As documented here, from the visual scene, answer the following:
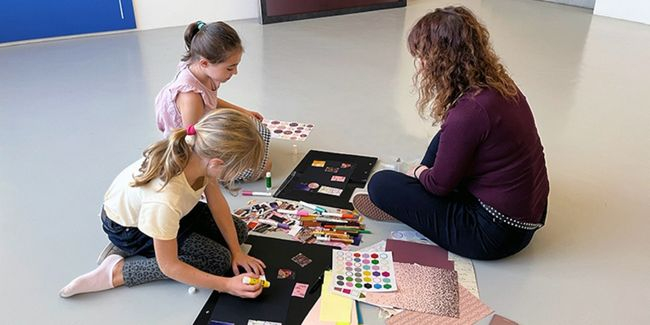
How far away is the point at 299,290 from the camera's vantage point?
1767 millimetres

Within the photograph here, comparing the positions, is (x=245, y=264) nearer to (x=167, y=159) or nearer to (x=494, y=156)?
(x=167, y=159)

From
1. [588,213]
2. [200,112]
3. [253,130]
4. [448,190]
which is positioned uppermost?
[253,130]

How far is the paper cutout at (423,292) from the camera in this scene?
1.71 meters

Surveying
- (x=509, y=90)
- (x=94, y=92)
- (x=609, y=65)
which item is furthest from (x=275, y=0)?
(x=509, y=90)

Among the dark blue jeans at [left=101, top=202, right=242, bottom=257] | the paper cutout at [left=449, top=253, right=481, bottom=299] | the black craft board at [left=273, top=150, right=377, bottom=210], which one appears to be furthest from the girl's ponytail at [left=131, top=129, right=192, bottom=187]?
the paper cutout at [left=449, top=253, right=481, bottom=299]

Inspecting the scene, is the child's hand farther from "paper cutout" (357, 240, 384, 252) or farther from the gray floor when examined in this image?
"paper cutout" (357, 240, 384, 252)

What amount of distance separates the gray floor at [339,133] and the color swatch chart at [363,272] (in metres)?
0.11

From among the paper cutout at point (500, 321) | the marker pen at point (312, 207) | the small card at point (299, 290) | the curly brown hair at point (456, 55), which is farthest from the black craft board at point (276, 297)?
the curly brown hair at point (456, 55)

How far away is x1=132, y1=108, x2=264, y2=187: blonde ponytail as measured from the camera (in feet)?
4.84

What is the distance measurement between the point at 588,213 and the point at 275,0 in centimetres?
355

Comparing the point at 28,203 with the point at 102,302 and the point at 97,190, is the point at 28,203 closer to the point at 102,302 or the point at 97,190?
the point at 97,190

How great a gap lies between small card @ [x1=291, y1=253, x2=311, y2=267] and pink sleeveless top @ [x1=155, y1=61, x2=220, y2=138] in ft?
2.37

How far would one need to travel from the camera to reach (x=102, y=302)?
173 cm

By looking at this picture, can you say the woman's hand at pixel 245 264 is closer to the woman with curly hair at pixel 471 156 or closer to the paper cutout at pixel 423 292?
the paper cutout at pixel 423 292
